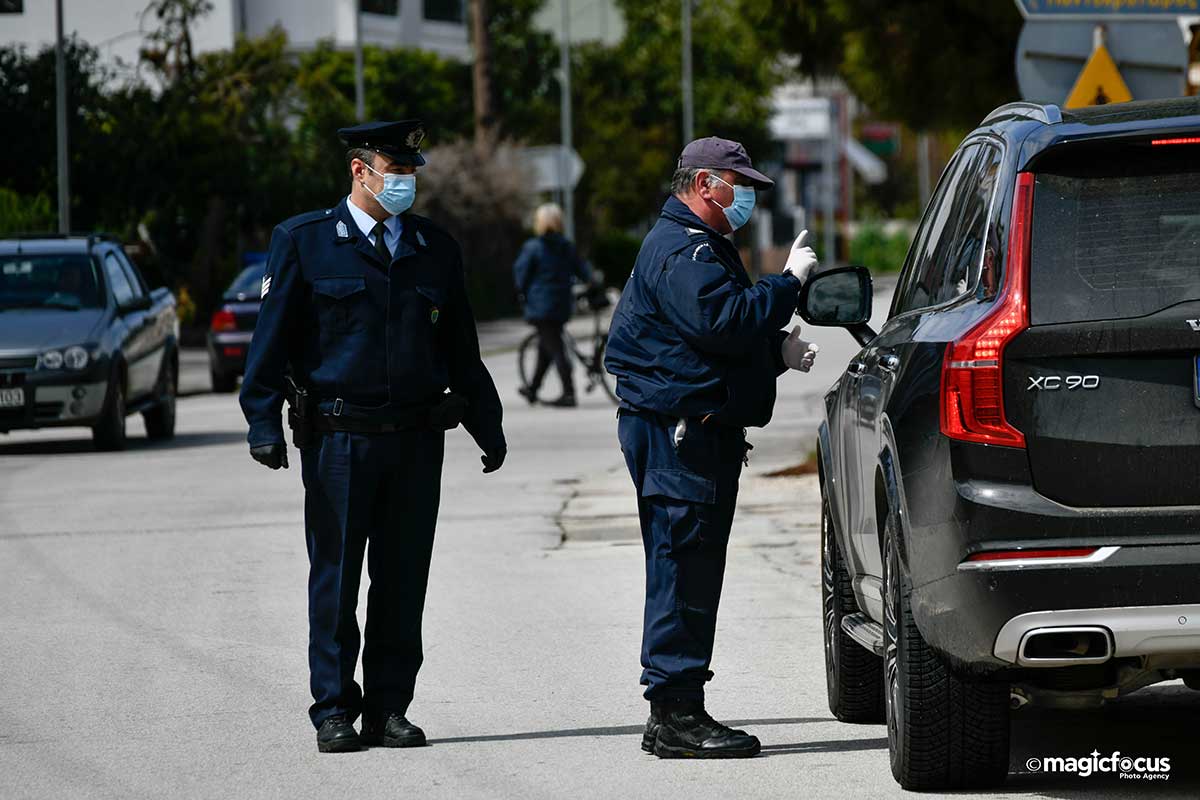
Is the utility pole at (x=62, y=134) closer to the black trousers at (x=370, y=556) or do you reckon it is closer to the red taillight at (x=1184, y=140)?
the black trousers at (x=370, y=556)

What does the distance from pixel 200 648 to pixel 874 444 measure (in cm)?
377

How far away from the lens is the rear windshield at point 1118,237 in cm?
557

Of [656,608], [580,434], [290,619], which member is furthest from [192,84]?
[656,608]

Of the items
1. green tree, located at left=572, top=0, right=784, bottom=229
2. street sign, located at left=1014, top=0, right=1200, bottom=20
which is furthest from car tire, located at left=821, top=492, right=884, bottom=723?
green tree, located at left=572, top=0, right=784, bottom=229

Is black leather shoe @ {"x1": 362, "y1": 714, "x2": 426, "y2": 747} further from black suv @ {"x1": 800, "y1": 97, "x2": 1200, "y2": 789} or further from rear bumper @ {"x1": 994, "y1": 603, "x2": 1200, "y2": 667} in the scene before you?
rear bumper @ {"x1": 994, "y1": 603, "x2": 1200, "y2": 667}

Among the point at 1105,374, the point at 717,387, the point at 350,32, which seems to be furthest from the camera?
the point at 350,32

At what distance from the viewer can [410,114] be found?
54969mm

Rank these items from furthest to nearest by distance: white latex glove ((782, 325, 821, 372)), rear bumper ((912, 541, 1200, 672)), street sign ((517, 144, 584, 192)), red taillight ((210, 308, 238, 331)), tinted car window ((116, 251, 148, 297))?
1. street sign ((517, 144, 584, 192))
2. red taillight ((210, 308, 238, 331))
3. tinted car window ((116, 251, 148, 297))
4. white latex glove ((782, 325, 821, 372))
5. rear bumper ((912, 541, 1200, 672))

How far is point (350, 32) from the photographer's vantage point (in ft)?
180

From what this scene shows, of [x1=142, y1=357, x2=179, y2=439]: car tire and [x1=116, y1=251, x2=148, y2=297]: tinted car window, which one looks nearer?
[x1=116, y1=251, x2=148, y2=297]: tinted car window

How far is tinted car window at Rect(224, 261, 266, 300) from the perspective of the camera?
86.7 feet

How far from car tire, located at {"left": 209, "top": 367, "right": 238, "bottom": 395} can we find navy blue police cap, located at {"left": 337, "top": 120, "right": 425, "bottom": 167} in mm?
20017

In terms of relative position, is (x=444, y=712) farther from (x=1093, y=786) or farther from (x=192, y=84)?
(x=192, y=84)

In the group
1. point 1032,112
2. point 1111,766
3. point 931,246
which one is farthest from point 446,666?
point 1032,112
